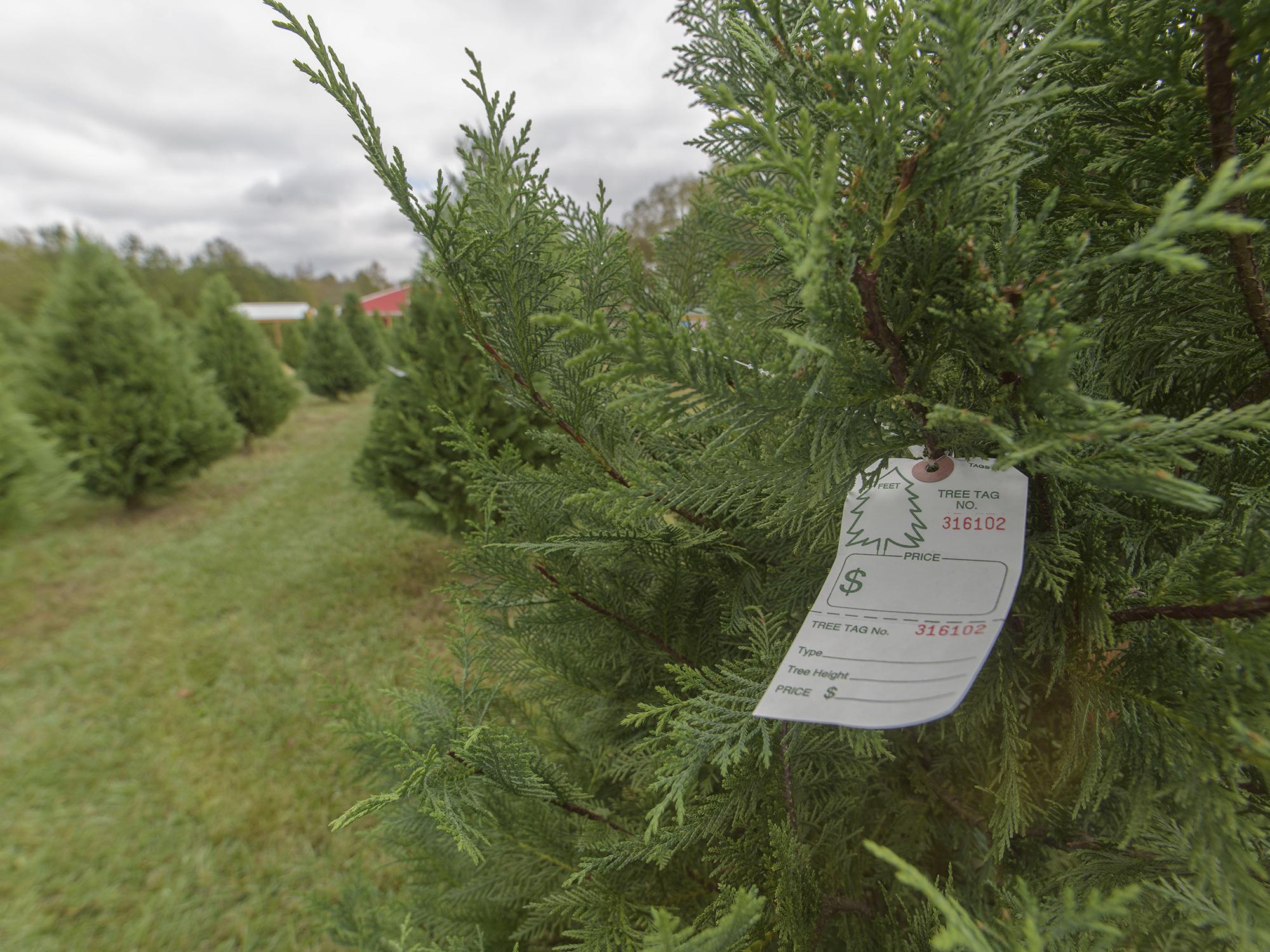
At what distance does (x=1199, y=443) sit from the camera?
0.59 metres

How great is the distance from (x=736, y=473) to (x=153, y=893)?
14.9ft

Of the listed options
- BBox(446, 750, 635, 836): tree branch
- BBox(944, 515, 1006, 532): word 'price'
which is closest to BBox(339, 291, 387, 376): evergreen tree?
BBox(446, 750, 635, 836): tree branch

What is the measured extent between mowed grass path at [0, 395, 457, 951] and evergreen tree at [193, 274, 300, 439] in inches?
138

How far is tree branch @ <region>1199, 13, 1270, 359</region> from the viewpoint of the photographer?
69 cm

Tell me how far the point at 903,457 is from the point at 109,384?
11.1m

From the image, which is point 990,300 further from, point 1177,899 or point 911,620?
point 1177,899

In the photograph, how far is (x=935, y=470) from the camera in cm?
86

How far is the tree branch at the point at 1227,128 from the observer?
0.69 meters

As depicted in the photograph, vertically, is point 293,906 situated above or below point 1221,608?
below

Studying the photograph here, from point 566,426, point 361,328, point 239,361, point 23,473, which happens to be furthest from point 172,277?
point 566,426

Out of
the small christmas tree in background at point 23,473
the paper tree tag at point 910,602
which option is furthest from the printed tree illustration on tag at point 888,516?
the small christmas tree in background at point 23,473

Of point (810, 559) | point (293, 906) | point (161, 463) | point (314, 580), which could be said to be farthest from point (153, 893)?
point (161, 463)

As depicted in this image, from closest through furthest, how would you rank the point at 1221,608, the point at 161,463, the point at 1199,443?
the point at 1199,443 → the point at 1221,608 → the point at 161,463

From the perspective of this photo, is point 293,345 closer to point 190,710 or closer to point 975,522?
point 190,710
